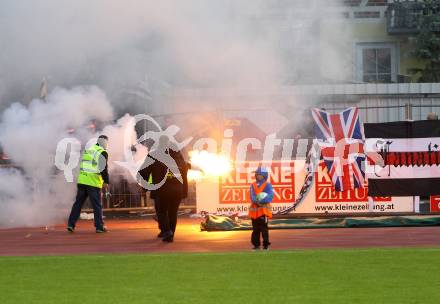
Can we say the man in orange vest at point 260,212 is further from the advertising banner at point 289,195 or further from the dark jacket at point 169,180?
the advertising banner at point 289,195

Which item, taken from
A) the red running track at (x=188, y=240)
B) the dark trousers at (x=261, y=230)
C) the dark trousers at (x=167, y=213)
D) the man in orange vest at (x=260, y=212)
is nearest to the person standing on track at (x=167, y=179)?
the dark trousers at (x=167, y=213)

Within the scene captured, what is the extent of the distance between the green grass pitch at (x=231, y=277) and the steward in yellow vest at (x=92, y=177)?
4822 mm

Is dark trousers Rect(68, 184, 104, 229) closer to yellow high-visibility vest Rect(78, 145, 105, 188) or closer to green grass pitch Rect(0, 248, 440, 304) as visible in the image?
yellow high-visibility vest Rect(78, 145, 105, 188)

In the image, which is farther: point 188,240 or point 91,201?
point 91,201

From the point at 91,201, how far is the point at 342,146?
628 centimetres

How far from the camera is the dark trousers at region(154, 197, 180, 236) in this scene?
1541cm

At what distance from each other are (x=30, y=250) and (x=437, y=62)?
20111 millimetres

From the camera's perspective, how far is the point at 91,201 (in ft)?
57.9

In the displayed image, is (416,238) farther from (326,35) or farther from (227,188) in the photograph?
(326,35)

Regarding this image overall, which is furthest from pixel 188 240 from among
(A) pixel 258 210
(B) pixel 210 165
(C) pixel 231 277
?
(C) pixel 231 277

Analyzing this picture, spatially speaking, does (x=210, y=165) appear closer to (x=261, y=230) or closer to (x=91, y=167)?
(x=91, y=167)

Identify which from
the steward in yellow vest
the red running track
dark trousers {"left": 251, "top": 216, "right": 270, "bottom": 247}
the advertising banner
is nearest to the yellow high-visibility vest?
the steward in yellow vest

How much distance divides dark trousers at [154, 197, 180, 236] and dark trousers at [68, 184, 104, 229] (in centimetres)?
223

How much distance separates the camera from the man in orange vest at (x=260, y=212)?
13.6 meters
